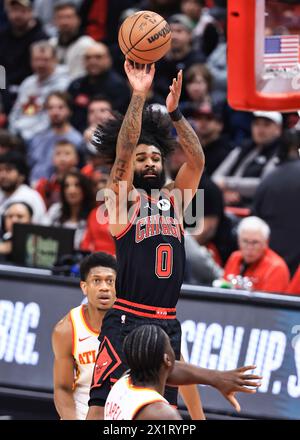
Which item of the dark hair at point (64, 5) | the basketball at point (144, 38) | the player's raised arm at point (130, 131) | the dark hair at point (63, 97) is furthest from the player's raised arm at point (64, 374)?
the dark hair at point (64, 5)

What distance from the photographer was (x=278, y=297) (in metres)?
9.09

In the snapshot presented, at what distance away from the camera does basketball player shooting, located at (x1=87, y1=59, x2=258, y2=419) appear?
693 centimetres

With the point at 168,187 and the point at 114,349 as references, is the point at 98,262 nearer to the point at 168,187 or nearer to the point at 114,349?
the point at 168,187

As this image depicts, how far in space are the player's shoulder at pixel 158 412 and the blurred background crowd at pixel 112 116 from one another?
4.13 metres

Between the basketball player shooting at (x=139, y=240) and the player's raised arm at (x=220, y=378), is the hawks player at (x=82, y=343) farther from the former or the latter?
the player's raised arm at (x=220, y=378)

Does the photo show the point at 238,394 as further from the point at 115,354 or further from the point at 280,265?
the point at 115,354

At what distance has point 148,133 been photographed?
7355 mm

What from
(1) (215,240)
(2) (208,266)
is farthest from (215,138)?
(2) (208,266)

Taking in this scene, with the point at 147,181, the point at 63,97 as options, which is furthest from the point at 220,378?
the point at 63,97

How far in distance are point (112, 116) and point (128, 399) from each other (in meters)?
3.61

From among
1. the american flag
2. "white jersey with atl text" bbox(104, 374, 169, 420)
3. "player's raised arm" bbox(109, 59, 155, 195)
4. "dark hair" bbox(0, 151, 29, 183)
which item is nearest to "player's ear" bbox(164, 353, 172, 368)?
"white jersey with atl text" bbox(104, 374, 169, 420)

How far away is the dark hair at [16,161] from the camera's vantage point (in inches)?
466

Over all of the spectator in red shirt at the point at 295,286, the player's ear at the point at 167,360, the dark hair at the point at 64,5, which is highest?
the dark hair at the point at 64,5

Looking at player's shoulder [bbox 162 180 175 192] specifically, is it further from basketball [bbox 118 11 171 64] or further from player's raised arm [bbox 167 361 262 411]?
player's raised arm [bbox 167 361 262 411]
